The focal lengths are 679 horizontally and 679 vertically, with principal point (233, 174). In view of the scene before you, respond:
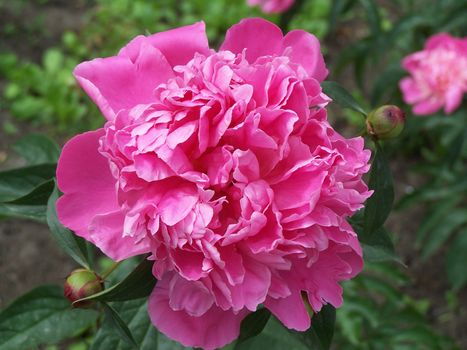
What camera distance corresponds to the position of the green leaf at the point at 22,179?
0.90 meters

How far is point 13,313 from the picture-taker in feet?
3.00

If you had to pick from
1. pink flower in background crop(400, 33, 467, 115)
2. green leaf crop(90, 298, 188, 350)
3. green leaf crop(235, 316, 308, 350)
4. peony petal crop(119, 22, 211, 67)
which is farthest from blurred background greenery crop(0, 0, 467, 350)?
peony petal crop(119, 22, 211, 67)

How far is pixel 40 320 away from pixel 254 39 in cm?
48

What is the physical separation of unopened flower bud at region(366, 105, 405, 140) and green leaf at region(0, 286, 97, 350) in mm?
468

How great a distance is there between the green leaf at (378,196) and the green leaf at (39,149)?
1.69 feet

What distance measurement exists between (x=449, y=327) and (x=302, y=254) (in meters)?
1.64

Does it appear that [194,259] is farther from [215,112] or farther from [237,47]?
[237,47]

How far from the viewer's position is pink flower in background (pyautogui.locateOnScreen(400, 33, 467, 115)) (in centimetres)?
165

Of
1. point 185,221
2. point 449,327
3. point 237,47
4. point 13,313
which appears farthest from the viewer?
point 449,327

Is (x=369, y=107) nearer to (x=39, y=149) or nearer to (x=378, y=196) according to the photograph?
(x=39, y=149)

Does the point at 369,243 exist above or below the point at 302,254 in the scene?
below

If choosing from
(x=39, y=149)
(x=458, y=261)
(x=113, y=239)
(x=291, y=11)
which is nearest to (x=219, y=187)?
(x=113, y=239)

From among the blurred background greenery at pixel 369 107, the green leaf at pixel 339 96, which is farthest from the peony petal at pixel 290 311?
the blurred background greenery at pixel 369 107

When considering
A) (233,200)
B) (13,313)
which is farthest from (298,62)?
(13,313)
